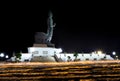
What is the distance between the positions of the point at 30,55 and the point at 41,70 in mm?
37635

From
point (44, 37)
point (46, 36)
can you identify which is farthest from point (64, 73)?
point (46, 36)

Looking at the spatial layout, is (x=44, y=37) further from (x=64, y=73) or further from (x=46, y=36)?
(x=64, y=73)

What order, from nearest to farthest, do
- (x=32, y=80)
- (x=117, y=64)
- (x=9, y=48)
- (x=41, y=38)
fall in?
(x=32, y=80), (x=117, y=64), (x=41, y=38), (x=9, y=48)

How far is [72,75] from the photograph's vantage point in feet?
43.1

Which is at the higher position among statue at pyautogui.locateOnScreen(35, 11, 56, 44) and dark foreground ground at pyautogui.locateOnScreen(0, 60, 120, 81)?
statue at pyautogui.locateOnScreen(35, 11, 56, 44)

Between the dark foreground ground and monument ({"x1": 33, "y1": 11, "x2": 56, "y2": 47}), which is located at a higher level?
monument ({"x1": 33, "y1": 11, "x2": 56, "y2": 47})

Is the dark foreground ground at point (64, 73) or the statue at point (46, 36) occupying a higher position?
the statue at point (46, 36)

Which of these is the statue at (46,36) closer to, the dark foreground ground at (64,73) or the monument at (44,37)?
the monument at (44,37)

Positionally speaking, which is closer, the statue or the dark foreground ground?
the dark foreground ground

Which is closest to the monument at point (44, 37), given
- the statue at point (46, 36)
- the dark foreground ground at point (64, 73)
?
the statue at point (46, 36)

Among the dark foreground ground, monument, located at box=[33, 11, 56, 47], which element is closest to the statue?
monument, located at box=[33, 11, 56, 47]

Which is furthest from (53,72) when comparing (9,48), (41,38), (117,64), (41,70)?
(9,48)

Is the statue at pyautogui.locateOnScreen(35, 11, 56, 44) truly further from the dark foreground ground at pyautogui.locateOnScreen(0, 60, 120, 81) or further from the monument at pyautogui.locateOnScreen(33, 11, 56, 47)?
the dark foreground ground at pyautogui.locateOnScreen(0, 60, 120, 81)

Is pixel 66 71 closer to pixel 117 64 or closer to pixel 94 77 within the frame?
pixel 94 77
